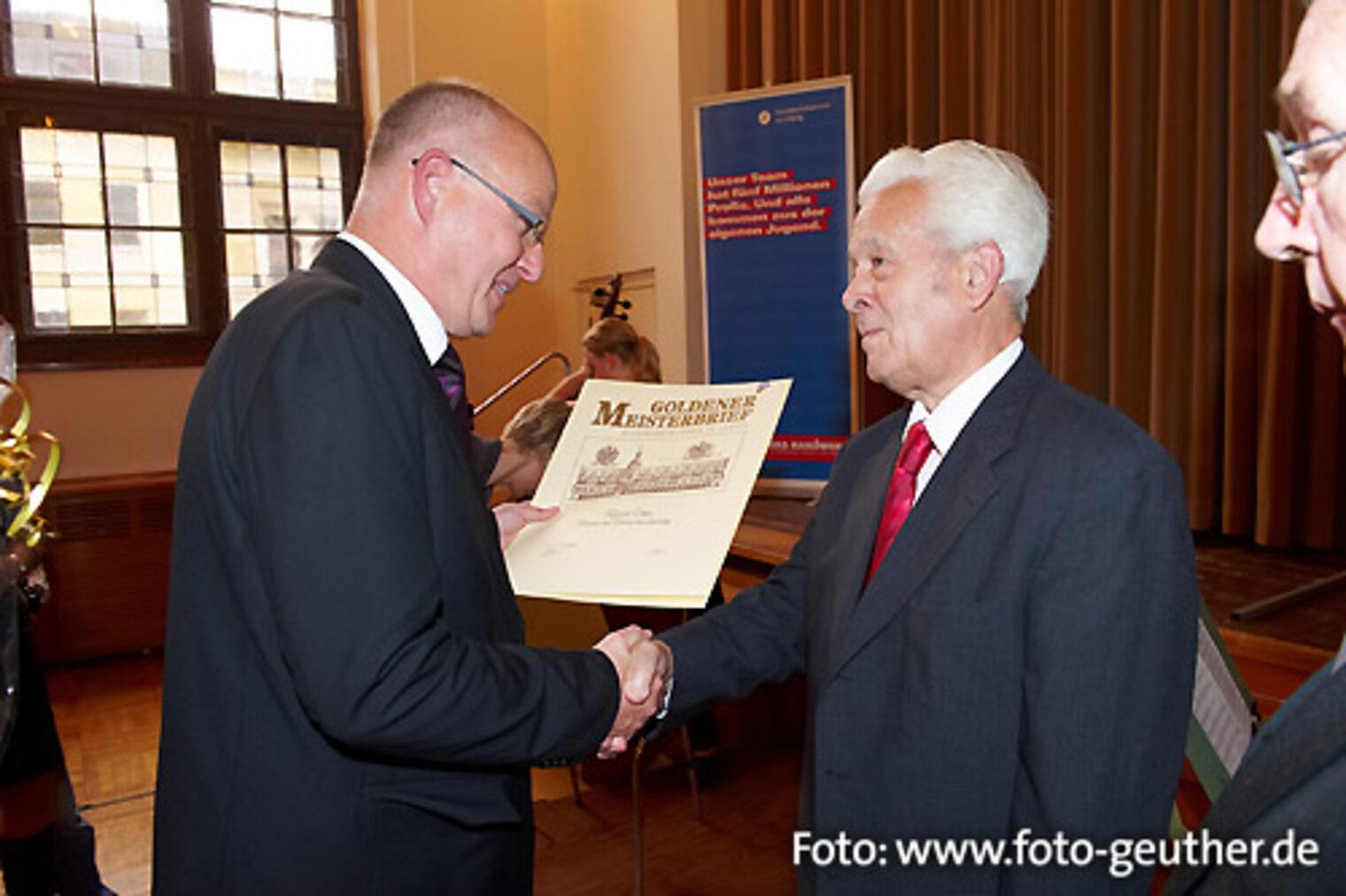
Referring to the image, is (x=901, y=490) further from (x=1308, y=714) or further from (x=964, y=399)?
(x=1308, y=714)

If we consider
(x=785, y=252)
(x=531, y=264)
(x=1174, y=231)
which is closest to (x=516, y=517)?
(x=531, y=264)

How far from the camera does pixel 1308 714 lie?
0.83 m

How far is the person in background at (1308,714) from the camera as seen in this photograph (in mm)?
780

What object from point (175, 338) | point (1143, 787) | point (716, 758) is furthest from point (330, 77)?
point (1143, 787)

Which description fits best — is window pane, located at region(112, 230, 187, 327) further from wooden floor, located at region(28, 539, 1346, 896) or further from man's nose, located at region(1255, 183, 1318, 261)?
man's nose, located at region(1255, 183, 1318, 261)

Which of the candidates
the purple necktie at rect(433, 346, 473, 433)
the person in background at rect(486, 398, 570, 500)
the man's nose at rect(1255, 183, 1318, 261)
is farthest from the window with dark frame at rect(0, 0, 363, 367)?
the man's nose at rect(1255, 183, 1318, 261)

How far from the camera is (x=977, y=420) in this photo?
1380mm

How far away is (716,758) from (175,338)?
428 centimetres

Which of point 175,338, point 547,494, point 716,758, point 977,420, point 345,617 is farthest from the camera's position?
point 175,338

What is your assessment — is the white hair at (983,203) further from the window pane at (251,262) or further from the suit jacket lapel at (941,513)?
the window pane at (251,262)

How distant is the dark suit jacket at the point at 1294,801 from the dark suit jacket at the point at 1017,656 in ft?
0.93

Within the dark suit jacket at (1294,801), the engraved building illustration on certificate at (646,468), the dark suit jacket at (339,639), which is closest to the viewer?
the dark suit jacket at (1294,801)

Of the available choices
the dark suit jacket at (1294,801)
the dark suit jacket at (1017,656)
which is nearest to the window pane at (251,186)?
the dark suit jacket at (1017,656)

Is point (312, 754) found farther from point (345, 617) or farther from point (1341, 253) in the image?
point (1341, 253)
